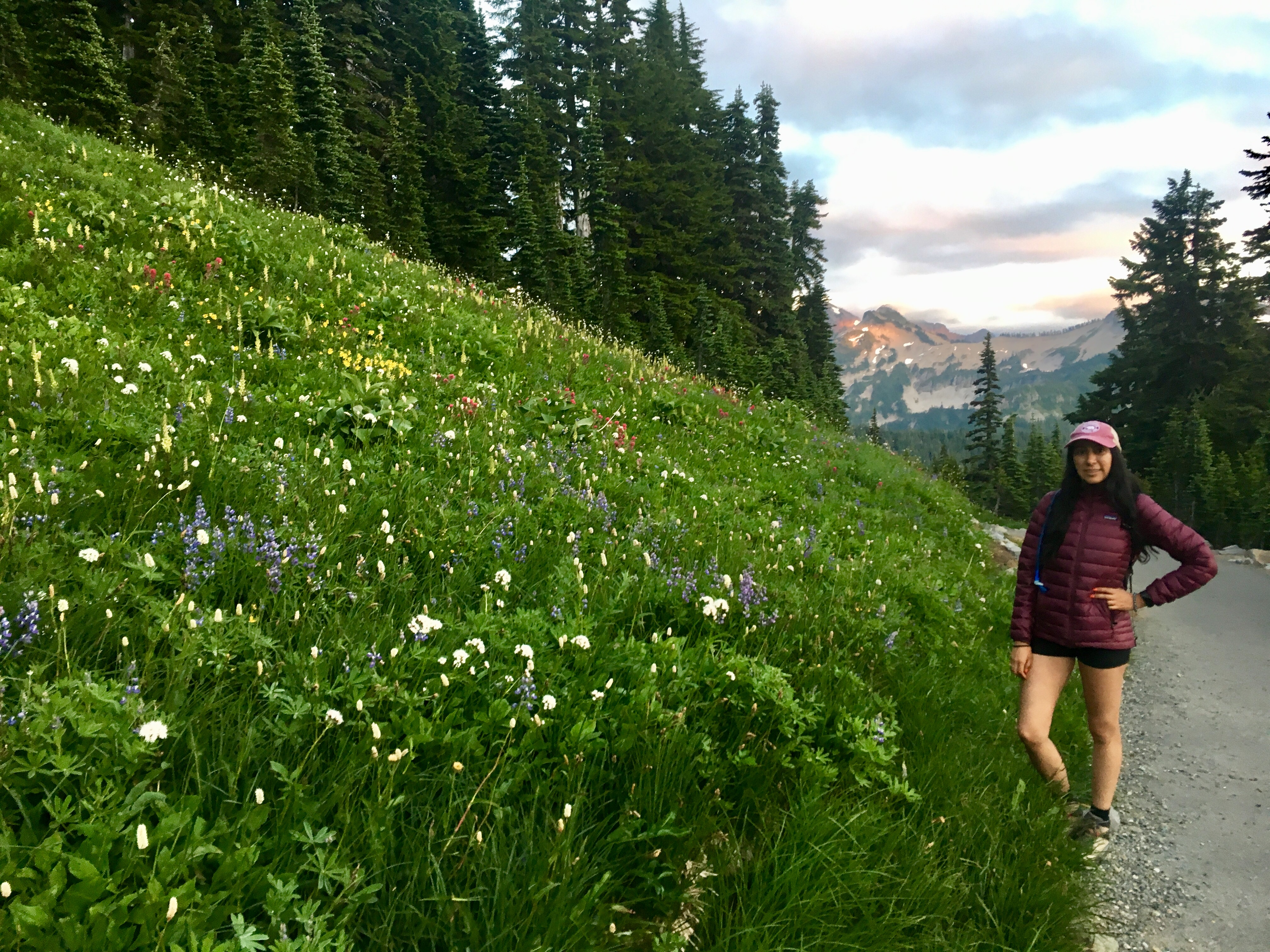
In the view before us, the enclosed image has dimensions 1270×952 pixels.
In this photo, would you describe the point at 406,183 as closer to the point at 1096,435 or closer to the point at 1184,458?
the point at 1096,435

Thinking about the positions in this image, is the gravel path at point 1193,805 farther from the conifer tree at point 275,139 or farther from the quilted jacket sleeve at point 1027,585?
the conifer tree at point 275,139

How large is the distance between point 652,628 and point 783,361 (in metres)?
40.6

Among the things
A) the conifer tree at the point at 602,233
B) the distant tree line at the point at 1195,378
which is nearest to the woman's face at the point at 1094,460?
the conifer tree at the point at 602,233

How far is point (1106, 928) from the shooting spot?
3.70 metres

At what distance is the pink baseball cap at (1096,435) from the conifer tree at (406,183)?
101 feet

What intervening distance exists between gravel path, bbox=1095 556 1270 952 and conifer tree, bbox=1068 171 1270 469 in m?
47.8

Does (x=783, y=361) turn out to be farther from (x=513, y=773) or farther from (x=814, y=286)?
(x=513, y=773)

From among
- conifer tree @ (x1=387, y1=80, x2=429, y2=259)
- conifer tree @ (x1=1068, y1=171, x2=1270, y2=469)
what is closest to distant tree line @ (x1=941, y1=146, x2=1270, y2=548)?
conifer tree @ (x1=1068, y1=171, x2=1270, y2=469)

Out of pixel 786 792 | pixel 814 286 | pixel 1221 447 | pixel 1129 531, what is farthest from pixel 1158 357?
pixel 786 792

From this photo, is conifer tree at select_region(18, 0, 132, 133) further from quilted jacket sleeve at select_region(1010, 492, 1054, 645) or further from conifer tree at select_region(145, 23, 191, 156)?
quilted jacket sleeve at select_region(1010, 492, 1054, 645)

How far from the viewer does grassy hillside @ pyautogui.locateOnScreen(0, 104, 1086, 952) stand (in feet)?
6.39

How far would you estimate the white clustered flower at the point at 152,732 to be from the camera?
1958mm

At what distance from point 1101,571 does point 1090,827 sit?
1.82 metres

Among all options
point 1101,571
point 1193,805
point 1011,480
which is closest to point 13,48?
point 1101,571
